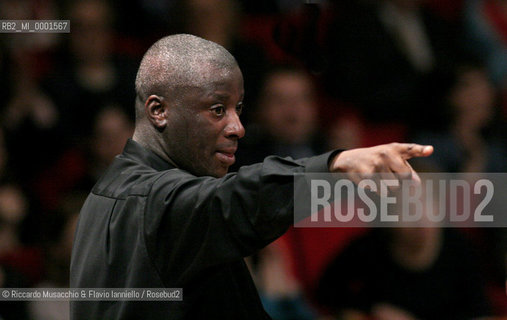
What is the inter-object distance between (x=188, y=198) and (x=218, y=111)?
45cm

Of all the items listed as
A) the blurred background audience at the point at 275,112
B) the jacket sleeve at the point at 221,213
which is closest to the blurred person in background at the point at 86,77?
the blurred background audience at the point at 275,112

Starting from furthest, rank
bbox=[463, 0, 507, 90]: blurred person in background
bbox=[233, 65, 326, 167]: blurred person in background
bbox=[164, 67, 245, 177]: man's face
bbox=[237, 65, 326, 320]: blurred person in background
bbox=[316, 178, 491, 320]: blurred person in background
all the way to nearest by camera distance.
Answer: bbox=[463, 0, 507, 90]: blurred person in background, bbox=[233, 65, 326, 167]: blurred person in background, bbox=[237, 65, 326, 320]: blurred person in background, bbox=[316, 178, 491, 320]: blurred person in background, bbox=[164, 67, 245, 177]: man's face

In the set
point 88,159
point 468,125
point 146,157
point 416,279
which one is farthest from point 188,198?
point 468,125

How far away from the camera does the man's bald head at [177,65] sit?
2219 mm

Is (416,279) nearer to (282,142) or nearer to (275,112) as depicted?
(282,142)

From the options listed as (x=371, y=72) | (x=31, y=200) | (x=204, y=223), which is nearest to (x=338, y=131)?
(x=371, y=72)

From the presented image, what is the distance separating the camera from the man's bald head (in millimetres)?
2219

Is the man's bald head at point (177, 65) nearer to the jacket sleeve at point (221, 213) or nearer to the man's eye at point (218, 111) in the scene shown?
the man's eye at point (218, 111)

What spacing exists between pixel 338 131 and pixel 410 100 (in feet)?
1.13

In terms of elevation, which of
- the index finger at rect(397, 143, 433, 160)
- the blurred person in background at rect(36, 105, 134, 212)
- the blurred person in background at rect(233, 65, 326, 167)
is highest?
the index finger at rect(397, 143, 433, 160)

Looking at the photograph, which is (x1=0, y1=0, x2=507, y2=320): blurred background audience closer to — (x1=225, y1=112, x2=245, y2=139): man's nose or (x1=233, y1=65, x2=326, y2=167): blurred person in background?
(x1=233, y1=65, x2=326, y2=167): blurred person in background

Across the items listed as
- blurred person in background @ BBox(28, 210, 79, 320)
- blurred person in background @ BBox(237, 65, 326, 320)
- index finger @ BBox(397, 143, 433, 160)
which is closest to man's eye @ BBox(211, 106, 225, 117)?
index finger @ BBox(397, 143, 433, 160)

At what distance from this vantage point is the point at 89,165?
12.3 ft

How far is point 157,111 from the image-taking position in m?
2.27
